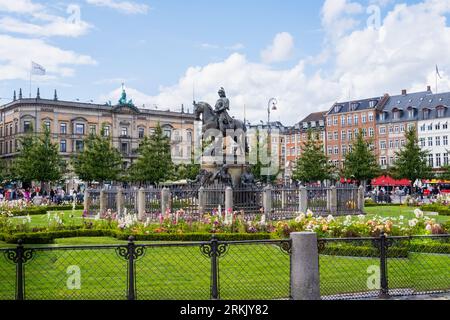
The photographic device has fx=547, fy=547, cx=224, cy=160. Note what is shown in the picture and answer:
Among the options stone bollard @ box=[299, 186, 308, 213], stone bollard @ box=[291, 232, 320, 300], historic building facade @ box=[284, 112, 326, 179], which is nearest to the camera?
stone bollard @ box=[291, 232, 320, 300]

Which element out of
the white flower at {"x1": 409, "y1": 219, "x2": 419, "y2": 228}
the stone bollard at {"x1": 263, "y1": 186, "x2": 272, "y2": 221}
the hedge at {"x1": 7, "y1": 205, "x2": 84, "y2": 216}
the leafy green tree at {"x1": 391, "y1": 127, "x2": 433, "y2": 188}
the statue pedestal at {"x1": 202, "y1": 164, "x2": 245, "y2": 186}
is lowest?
the hedge at {"x1": 7, "y1": 205, "x2": 84, "y2": 216}

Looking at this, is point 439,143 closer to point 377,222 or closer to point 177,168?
point 177,168

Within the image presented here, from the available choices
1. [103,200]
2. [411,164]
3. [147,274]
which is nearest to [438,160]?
[411,164]

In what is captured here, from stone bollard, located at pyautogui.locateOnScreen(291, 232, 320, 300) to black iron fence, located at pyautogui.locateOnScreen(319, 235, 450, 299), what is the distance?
0.41 m

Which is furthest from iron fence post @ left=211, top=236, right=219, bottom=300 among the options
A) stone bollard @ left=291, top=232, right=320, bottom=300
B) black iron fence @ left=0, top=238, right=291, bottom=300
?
stone bollard @ left=291, top=232, right=320, bottom=300

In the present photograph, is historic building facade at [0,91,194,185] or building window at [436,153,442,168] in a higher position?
historic building facade at [0,91,194,185]

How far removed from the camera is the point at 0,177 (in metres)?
60.2

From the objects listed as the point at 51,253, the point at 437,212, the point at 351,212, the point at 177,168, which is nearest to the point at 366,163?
the point at 177,168

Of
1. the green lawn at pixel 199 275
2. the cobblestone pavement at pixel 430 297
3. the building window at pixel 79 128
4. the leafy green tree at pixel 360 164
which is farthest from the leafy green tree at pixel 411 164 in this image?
the building window at pixel 79 128

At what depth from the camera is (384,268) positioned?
9547 mm

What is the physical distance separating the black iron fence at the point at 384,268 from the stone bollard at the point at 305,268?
414 millimetres

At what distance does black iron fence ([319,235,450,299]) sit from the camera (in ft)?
31.9

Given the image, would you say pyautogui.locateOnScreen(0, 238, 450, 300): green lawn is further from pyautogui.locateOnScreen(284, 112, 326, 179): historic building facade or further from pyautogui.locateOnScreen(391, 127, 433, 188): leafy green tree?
pyautogui.locateOnScreen(284, 112, 326, 179): historic building facade
